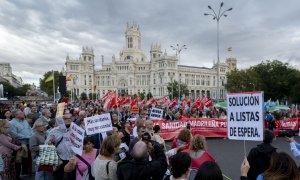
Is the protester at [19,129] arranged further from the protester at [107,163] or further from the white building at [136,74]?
the white building at [136,74]

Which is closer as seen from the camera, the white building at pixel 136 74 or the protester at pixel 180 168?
the protester at pixel 180 168

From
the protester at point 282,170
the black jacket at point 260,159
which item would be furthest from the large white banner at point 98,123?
the protester at point 282,170

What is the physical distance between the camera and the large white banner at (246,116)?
456 cm

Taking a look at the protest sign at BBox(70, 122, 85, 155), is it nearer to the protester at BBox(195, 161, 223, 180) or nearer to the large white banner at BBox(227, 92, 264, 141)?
the large white banner at BBox(227, 92, 264, 141)

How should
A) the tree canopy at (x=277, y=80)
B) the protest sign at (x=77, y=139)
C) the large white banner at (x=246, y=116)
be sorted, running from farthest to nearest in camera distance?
1. the tree canopy at (x=277, y=80)
2. the protest sign at (x=77, y=139)
3. the large white banner at (x=246, y=116)

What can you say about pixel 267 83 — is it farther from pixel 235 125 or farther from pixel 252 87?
pixel 235 125

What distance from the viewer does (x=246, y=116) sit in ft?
15.6

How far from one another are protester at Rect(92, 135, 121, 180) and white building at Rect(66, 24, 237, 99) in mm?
117954

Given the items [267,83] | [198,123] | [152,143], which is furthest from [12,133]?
[267,83]

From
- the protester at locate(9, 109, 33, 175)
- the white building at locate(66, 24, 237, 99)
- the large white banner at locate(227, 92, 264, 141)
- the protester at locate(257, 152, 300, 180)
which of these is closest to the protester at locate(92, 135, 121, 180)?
the large white banner at locate(227, 92, 264, 141)

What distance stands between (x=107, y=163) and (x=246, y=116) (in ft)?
7.31

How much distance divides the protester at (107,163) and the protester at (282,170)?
6.62 ft

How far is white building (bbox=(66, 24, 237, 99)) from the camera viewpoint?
125 m

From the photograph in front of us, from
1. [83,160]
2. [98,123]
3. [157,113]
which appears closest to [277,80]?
[157,113]
